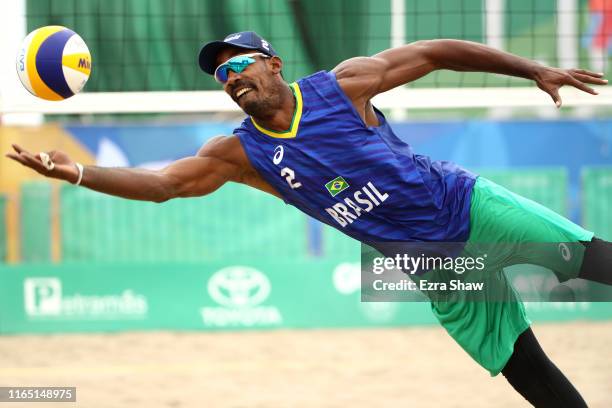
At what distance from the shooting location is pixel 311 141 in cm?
414

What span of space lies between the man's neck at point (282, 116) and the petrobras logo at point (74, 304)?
585cm

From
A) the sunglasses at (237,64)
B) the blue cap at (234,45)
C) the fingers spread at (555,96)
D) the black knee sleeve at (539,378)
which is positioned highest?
the blue cap at (234,45)

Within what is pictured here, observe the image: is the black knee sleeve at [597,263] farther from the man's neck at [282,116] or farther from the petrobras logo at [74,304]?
the petrobras logo at [74,304]

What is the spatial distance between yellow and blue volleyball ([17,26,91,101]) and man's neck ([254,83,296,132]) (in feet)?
3.21

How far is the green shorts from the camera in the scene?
13.4 feet

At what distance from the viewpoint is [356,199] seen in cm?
415

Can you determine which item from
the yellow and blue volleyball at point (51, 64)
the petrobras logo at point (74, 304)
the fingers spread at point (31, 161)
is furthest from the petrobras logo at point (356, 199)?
the petrobras logo at point (74, 304)

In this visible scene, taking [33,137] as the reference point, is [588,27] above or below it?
above

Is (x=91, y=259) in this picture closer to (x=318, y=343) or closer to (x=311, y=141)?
(x=318, y=343)

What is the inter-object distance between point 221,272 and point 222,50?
18.5 ft

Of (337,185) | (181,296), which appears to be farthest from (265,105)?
(181,296)

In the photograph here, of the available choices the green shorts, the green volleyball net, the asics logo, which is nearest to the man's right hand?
the green shorts

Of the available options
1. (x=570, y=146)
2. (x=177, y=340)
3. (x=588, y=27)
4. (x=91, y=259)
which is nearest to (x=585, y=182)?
(x=570, y=146)

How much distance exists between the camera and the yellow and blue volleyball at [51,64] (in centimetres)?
443
